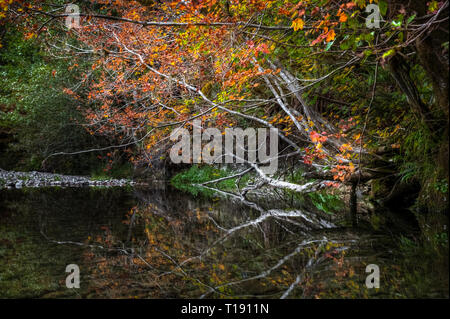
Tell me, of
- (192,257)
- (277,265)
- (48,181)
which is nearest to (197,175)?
(48,181)

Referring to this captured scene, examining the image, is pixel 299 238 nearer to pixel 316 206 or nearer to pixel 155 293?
pixel 155 293

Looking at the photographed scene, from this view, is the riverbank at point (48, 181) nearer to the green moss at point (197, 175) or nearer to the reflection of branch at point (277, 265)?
the green moss at point (197, 175)

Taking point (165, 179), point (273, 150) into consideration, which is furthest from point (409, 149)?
point (165, 179)

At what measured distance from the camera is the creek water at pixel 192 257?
72.9 inches

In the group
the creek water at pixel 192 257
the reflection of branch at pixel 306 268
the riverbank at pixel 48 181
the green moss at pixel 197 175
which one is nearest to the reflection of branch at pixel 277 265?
the creek water at pixel 192 257

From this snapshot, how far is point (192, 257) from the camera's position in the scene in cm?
253

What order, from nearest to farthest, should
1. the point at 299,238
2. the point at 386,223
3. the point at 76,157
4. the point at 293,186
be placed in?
1. the point at 299,238
2. the point at 386,223
3. the point at 293,186
4. the point at 76,157

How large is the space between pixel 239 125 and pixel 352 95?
4127 millimetres

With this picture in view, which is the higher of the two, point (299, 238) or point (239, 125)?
point (239, 125)

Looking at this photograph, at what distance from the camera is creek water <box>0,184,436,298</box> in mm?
1852

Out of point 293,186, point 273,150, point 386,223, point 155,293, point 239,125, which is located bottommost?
point 155,293

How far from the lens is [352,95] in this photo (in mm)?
5789

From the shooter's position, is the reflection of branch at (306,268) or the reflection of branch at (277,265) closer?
the reflection of branch at (306,268)
